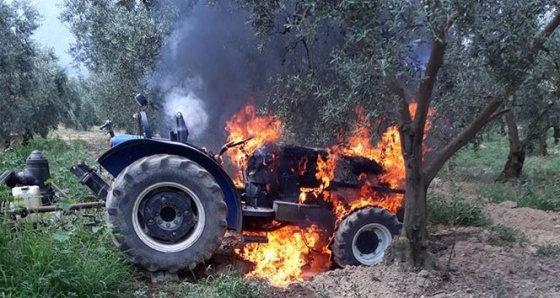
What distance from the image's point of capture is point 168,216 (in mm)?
5516

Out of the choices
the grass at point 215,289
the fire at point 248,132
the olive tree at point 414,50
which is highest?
the olive tree at point 414,50

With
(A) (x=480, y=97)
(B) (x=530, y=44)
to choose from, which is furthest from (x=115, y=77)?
(B) (x=530, y=44)

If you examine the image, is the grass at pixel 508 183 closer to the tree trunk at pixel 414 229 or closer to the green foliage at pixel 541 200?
the green foliage at pixel 541 200

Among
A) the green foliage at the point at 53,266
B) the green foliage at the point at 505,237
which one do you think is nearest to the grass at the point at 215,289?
the green foliage at the point at 53,266

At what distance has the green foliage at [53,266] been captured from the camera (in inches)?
160

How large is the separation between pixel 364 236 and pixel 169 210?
92.7 inches

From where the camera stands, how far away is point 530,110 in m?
15.2

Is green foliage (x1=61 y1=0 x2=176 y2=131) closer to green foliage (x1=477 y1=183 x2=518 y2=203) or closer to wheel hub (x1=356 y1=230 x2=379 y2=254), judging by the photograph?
wheel hub (x1=356 y1=230 x2=379 y2=254)

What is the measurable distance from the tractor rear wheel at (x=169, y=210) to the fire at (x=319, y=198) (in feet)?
2.74

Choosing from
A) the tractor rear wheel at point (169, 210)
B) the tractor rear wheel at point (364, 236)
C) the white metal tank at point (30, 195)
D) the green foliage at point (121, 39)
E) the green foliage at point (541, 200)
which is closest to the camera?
the tractor rear wheel at point (169, 210)

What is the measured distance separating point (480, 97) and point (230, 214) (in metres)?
3.82

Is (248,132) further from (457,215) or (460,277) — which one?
(457,215)

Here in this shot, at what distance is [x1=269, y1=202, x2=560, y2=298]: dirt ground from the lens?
17.2 ft

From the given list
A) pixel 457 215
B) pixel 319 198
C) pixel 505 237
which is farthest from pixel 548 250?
Answer: pixel 319 198
